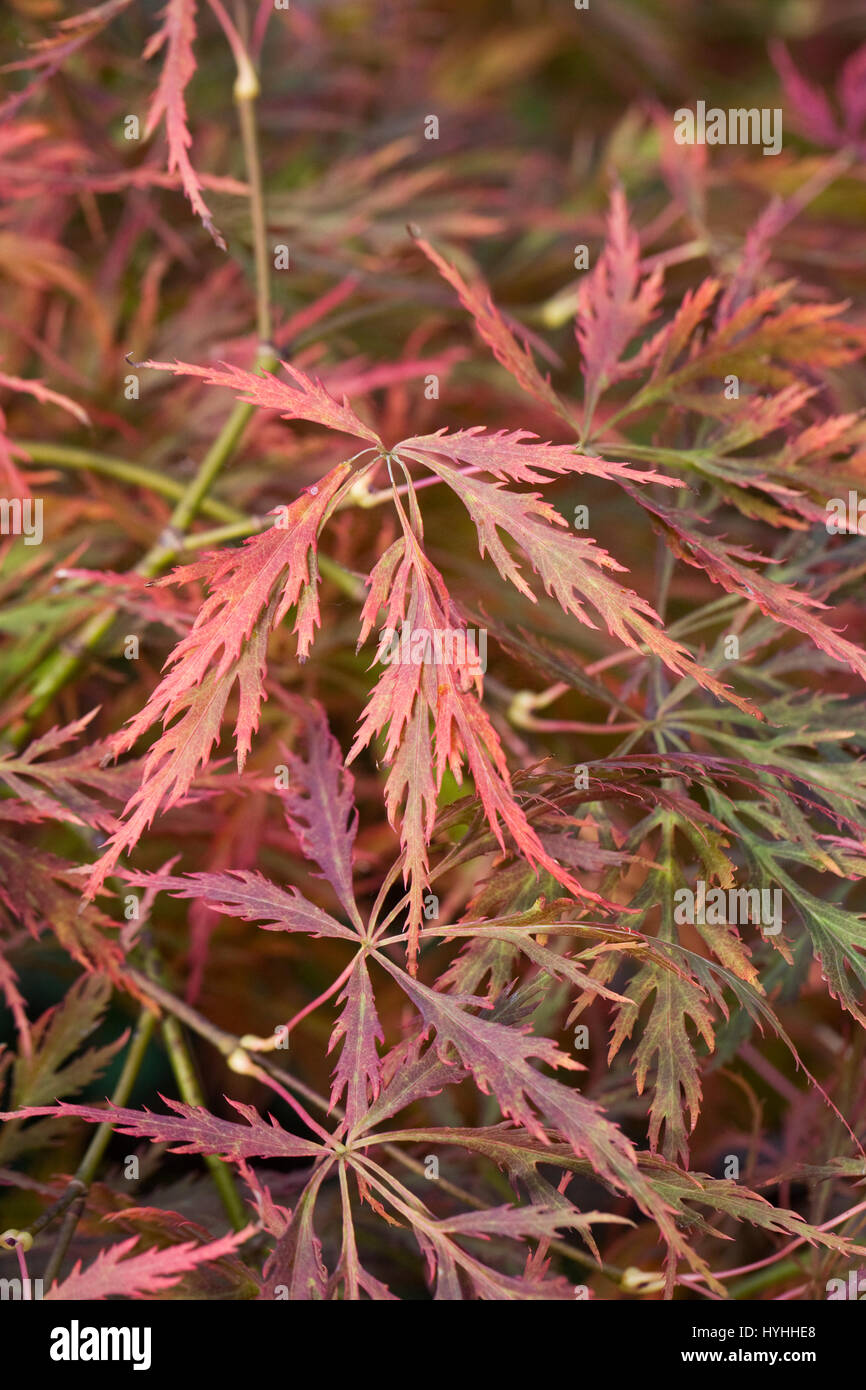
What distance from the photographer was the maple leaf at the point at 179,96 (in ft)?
1.62

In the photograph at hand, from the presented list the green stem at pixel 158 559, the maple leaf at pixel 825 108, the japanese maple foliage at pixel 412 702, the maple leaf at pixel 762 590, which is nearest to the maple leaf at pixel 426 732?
the japanese maple foliage at pixel 412 702

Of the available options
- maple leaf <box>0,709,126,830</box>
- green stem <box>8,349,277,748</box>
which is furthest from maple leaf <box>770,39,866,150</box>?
maple leaf <box>0,709,126,830</box>

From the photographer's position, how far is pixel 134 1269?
0.41 meters

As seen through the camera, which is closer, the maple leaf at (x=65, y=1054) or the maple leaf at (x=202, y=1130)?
the maple leaf at (x=202, y=1130)

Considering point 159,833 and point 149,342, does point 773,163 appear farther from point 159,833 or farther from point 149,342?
point 159,833

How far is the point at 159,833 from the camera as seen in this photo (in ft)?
2.25

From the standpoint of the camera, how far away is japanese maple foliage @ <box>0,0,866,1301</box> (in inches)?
16.7

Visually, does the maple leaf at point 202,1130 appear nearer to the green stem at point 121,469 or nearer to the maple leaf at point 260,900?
the maple leaf at point 260,900

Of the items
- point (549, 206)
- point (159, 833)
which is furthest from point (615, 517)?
point (159, 833)

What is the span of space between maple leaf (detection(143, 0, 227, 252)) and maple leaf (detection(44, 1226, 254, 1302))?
43cm

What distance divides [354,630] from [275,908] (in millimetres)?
278

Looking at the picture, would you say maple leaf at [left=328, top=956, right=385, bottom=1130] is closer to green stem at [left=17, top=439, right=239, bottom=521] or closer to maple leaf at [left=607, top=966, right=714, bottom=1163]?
maple leaf at [left=607, top=966, right=714, bottom=1163]

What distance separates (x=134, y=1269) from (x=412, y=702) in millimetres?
239

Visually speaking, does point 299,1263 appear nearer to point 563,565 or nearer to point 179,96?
point 563,565
